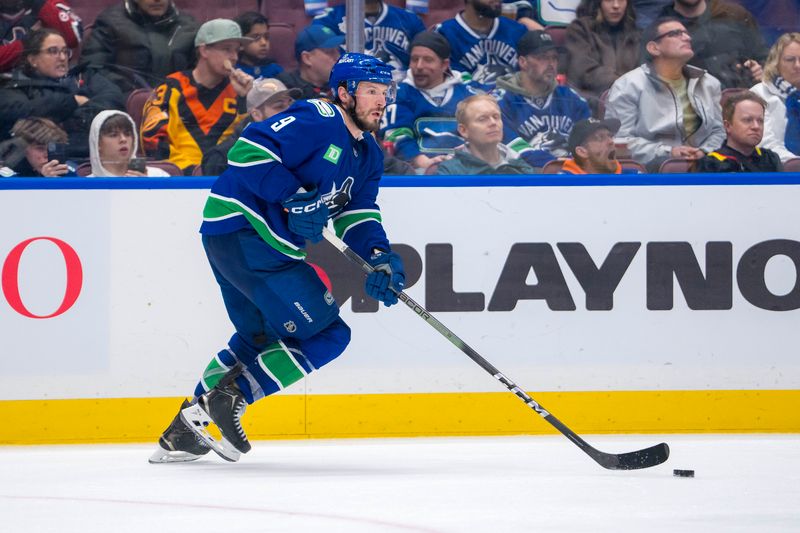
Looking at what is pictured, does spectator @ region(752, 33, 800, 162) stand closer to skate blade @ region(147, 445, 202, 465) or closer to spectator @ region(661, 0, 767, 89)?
spectator @ region(661, 0, 767, 89)

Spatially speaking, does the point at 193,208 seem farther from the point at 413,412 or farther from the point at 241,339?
the point at 413,412

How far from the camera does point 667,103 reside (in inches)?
174

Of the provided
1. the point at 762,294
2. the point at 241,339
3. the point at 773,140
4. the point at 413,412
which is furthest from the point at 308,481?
the point at 773,140

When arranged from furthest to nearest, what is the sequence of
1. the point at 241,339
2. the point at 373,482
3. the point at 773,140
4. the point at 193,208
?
the point at 773,140 → the point at 193,208 → the point at 241,339 → the point at 373,482

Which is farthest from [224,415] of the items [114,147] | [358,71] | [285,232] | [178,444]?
[114,147]

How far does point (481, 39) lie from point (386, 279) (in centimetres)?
143

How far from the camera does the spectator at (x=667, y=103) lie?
4.36m

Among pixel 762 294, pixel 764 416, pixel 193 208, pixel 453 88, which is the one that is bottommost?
pixel 764 416

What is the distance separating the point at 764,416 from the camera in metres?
4.19

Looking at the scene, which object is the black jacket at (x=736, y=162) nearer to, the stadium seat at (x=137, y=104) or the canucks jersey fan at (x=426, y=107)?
the canucks jersey fan at (x=426, y=107)

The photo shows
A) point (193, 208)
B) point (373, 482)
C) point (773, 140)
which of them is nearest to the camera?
point (373, 482)

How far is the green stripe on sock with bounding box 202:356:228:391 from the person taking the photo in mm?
3445

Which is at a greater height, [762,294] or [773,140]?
[773,140]

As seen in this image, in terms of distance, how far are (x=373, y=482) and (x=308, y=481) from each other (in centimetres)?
17
